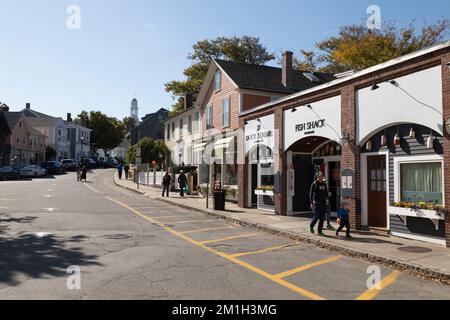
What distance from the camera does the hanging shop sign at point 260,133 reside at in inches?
691

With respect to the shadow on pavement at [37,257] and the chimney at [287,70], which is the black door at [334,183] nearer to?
the shadow on pavement at [37,257]

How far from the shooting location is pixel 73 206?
58.1 ft

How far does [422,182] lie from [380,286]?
15.6 feet

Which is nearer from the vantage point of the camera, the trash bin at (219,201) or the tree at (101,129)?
the trash bin at (219,201)

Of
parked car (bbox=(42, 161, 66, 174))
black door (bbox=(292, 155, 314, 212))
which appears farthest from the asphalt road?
parked car (bbox=(42, 161, 66, 174))

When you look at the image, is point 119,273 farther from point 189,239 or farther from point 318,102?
point 318,102

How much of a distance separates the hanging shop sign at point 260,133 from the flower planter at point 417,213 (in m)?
7.06

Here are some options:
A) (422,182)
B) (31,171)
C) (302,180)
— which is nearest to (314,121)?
A: (302,180)

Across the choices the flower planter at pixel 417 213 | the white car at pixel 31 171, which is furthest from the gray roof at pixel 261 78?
the white car at pixel 31 171

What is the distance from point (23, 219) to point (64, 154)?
2606 inches

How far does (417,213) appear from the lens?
10.4m

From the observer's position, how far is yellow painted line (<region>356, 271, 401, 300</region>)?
6237 mm

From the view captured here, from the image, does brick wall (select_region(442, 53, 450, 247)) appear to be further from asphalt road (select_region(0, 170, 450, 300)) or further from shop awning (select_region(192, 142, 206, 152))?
shop awning (select_region(192, 142, 206, 152))

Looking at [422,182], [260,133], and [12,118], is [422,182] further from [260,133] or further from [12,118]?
[12,118]
